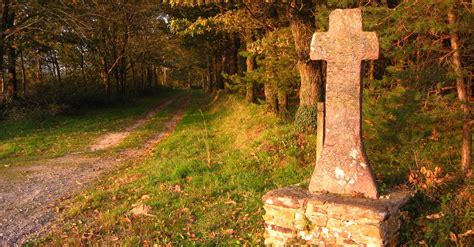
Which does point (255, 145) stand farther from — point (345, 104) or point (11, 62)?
point (11, 62)

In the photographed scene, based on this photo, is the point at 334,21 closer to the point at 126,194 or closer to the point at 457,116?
the point at 457,116

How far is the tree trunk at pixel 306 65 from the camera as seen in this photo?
36.3 ft

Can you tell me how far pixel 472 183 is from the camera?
612cm

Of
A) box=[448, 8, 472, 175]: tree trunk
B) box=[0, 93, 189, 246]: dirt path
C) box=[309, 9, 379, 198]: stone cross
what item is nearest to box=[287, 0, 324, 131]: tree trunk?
box=[448, 8, 472, 175]: tree trunk

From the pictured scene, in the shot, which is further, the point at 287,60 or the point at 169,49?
the point at 169,49

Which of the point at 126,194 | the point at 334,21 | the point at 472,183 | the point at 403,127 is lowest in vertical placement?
the point at 126,194

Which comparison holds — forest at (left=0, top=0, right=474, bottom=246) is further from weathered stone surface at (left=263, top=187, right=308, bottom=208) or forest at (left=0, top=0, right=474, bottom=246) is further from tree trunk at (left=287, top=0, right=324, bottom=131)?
weathered stone surface at (left=263, top=187, right=308, bottom=208)

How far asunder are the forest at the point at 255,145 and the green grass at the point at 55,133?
84 millimetres

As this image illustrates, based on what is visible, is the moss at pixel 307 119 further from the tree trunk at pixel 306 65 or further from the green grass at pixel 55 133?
the green grass at pixel 55 133

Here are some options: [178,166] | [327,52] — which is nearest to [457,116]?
[327,52]

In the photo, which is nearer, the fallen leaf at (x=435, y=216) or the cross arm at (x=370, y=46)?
the cross arm at (x=370, y=46)

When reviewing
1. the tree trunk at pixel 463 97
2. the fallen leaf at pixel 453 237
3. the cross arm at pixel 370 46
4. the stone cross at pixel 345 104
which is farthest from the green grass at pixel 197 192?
the cross arm at pixel 370 46

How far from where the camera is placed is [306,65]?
1132 cm

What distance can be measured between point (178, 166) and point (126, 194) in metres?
1.58
